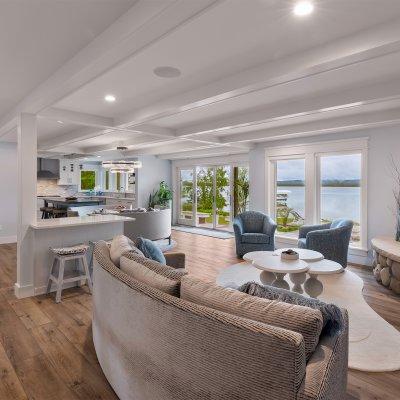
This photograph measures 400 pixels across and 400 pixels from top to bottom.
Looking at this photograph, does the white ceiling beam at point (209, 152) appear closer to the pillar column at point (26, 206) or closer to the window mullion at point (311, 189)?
the window mullion at point (311, 189)

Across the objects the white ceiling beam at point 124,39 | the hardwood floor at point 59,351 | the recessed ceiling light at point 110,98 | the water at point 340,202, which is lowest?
the hardwood floor at point 59,351

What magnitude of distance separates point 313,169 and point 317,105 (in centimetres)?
250

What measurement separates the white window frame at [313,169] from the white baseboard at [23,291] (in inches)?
193

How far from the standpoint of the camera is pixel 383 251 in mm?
4086

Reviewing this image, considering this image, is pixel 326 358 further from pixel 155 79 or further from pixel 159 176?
pixel 159 176

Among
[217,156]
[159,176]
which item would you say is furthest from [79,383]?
[159,176]

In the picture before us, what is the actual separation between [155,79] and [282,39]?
1.40 metres

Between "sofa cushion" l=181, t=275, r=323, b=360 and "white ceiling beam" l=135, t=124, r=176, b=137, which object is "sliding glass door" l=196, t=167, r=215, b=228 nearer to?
"white ceiling beam" l=135, t=124, r=176, b=137

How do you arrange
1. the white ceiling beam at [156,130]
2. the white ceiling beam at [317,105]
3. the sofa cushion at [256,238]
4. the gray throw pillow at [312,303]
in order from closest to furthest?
1. the gray throw pillow at [312,303]
2. the white ceiling beam at [317,105]
3. the white ceiling beam at [156,130]
4. the sofa cushion at [256,238]

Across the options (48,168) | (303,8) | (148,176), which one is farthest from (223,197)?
(303,8)

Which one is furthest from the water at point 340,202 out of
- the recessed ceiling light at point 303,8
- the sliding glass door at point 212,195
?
the recessed ceiling light at point 303,8

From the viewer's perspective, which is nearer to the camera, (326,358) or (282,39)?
(326,358)

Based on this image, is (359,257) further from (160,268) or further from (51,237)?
(51,237)

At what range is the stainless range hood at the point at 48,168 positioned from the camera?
987cm
